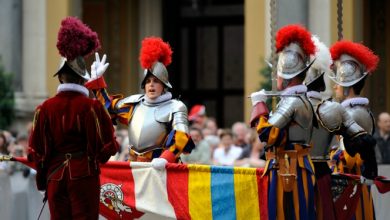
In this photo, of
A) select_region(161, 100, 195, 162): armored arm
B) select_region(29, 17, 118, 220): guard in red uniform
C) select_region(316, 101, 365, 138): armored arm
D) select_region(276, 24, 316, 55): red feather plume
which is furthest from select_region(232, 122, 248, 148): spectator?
select_region(29, 17, 118, 220): guard in red uniform

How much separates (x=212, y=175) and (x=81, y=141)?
5.85 feet

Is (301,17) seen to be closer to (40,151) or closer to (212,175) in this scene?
(212,175)

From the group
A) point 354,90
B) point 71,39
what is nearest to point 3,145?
point 354,90

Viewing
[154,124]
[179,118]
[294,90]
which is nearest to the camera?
[294,90]

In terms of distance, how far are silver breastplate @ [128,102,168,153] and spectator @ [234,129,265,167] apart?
148 inches

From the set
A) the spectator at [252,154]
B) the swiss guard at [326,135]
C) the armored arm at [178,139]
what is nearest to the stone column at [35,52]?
the spectator at [252,154]

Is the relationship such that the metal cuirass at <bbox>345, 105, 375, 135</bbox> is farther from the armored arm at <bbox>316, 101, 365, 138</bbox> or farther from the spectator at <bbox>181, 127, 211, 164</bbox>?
the spectator at <bbox>181, 127, 211, 164</bbox>

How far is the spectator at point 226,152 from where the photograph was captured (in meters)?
16.1

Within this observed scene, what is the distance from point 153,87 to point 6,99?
329 inches

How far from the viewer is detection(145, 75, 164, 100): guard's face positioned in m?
11.5

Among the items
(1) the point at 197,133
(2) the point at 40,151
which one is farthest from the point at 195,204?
(1) the point at 197,133

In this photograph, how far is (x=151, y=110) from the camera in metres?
11.5

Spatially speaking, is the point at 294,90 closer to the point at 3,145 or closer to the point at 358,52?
the point at 358,52

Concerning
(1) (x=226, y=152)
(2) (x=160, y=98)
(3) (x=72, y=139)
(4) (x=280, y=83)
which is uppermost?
(4) (x=280, y=83)
